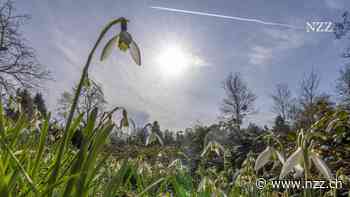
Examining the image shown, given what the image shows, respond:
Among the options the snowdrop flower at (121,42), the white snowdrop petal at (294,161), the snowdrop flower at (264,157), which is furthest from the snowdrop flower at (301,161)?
the snowdrop flower at (121,42)

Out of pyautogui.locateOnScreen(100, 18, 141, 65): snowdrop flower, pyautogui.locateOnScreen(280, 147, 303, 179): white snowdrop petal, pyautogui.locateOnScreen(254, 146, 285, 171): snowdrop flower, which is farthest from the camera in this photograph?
pyautogui.locateOnScreen(254, 146, 285, 171): snowdrop flower

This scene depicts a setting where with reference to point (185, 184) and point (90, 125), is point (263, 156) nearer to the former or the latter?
point (90, 125)

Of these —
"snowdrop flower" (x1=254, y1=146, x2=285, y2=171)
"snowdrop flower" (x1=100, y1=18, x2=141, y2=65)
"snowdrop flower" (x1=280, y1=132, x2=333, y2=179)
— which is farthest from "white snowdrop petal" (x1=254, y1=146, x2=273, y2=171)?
"snowdrop flower" (x1=100, y1=18, x2=141, y2=65)

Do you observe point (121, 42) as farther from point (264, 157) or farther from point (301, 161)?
point (264, 157)

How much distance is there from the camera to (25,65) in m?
14.7

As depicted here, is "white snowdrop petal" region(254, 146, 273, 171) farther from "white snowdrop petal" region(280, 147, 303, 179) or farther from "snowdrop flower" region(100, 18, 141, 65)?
"snowdrop flower" region(100, 18, 141, 65)

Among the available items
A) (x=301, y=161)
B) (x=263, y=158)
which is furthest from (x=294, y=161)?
(x=263, y=158)

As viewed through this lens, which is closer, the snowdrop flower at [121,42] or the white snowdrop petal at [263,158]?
the snowdrop flower at [121,42]

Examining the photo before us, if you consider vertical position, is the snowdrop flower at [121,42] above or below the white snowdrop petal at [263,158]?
above

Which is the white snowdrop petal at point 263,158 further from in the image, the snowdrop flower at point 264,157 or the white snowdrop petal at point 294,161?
the white snowdrop petal at point 294,161

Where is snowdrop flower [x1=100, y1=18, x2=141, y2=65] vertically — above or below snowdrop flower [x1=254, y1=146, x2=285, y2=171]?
above

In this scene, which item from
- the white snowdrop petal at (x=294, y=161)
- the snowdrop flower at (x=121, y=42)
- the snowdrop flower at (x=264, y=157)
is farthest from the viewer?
the snowdrop flower at (x=264, y=157)

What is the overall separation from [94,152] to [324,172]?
2.75ft

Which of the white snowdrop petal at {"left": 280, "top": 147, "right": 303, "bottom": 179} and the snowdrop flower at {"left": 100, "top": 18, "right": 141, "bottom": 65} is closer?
the snowdrop flower at {"left": 100, "top": 18, "right": 141, "bottom": 65}
